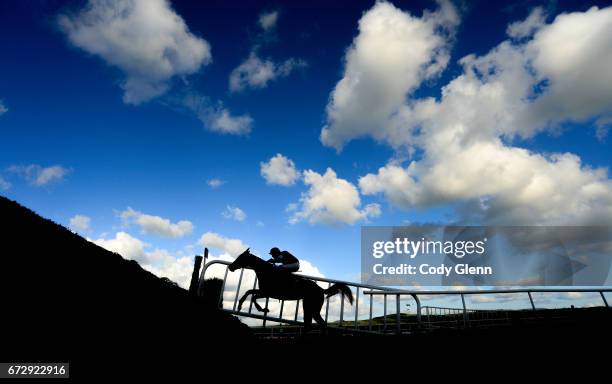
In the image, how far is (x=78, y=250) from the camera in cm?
886

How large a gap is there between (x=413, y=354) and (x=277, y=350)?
183cm

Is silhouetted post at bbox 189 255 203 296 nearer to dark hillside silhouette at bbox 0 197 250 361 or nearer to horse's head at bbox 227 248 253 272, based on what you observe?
dark hillside silhouette at bbox 0 197 250 361

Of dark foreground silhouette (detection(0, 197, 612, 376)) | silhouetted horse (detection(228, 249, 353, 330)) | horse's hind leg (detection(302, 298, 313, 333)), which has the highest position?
silhouetted horse (detection(228, 249, 353, 330))

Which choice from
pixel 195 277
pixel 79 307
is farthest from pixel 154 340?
pixel 195 277

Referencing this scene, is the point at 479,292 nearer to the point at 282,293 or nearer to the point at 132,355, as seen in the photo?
the point at 282,293

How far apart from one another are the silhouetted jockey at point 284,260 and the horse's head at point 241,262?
19.7 inches

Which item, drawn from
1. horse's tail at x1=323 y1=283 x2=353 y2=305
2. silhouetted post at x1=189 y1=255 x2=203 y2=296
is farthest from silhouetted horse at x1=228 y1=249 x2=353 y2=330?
silhouetted post at x1=189 y1=255 x2=203 y2=296

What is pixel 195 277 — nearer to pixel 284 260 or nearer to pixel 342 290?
pixel 284 260

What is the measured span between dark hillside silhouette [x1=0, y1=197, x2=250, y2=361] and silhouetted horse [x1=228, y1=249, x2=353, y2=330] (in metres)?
0.98

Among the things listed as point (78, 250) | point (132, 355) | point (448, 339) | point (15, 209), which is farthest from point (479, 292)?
point (15, 209)

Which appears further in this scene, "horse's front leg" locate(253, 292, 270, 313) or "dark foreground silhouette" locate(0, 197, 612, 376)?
"horse's front leg" locate(253, 292, 270, 313)

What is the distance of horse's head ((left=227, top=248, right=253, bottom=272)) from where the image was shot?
25.5 ft

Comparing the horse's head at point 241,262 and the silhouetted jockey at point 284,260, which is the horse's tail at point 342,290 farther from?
the horse's head at point 241,262

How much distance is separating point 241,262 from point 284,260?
94cm
